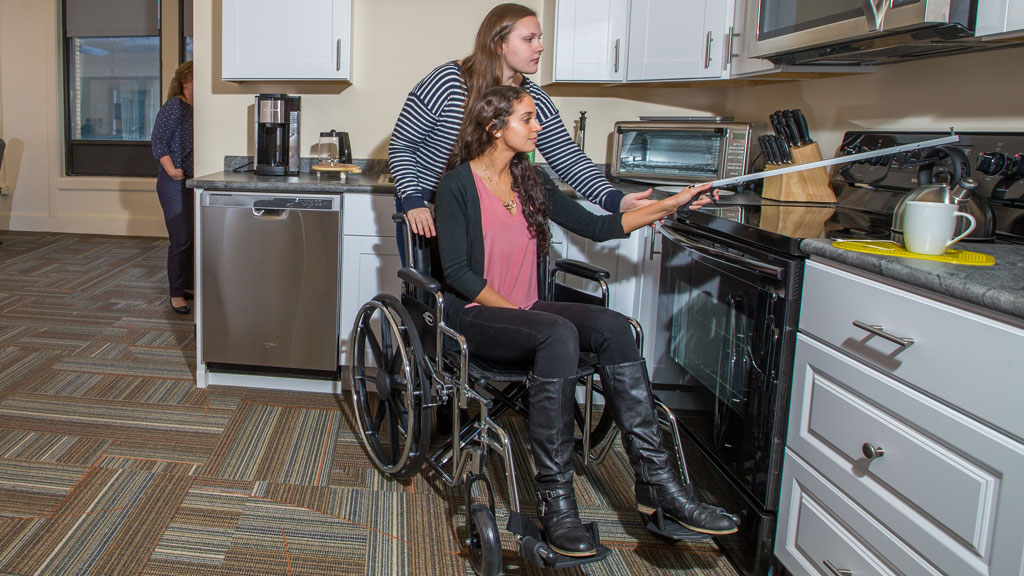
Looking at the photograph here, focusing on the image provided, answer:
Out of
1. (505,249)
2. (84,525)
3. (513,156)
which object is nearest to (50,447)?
(84,525)

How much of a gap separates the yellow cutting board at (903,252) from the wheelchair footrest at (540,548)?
757 mm

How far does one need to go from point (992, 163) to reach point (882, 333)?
0.73 meters

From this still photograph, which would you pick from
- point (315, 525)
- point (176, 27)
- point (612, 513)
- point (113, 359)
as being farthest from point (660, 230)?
point (176, 27)

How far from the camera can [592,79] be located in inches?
125

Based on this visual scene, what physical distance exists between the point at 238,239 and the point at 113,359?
3.23 ft

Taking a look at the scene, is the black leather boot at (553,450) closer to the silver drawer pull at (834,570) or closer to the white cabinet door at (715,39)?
the silver drawer pull at (834,570)

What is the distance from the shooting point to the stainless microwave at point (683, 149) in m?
2.91

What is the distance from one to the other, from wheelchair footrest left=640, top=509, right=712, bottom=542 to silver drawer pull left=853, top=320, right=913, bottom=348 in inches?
21.6

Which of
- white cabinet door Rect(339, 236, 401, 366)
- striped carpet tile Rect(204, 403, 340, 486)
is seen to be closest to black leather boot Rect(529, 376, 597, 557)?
striped carpet tile Rect(204, 403, 340, 486)

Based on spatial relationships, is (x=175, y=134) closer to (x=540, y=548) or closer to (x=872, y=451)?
(x=540, y=548)

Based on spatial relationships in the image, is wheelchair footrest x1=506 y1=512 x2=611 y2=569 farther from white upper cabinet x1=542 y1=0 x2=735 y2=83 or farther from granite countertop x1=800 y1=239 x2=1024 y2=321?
white upper cabinet x1=542 y1=0 x2=735 y2=83

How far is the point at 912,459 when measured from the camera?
1.36 m

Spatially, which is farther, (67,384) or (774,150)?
(67,384)

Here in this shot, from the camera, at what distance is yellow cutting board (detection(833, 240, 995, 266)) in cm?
146
